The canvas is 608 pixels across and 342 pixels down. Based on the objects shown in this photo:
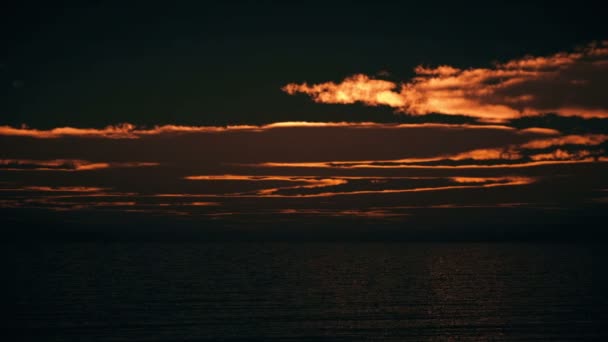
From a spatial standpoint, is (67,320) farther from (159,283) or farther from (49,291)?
(159,283)

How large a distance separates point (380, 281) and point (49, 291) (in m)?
43.5

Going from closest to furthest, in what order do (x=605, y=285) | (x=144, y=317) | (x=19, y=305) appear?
(x=144, y=317) < (x=19, y=305) < (x=605, y=285)

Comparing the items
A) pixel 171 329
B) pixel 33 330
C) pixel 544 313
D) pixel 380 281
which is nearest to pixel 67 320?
pixel 33 330

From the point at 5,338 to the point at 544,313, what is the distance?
45.2 meters

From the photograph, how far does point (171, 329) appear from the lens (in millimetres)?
53500

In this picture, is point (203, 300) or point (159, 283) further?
point (159, 283)

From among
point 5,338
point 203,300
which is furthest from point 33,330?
point 203,300

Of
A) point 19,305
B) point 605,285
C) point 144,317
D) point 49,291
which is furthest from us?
point 605,285

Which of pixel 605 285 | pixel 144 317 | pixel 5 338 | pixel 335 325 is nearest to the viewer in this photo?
pixel 5 338

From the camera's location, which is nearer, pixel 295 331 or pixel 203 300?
pixel 295 331

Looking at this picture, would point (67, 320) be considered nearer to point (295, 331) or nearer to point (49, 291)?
point (295, 331)

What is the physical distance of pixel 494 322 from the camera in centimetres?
5794

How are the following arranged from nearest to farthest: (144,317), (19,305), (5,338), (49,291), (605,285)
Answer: (5,338), (144,317), (19,305), (49,291), (605,285)

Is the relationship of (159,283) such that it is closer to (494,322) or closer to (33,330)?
(33,330)
